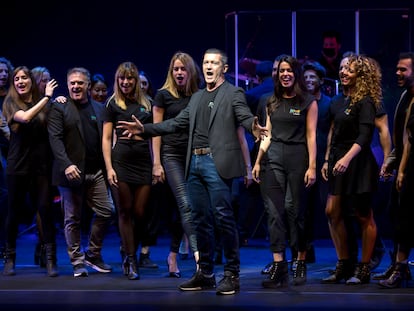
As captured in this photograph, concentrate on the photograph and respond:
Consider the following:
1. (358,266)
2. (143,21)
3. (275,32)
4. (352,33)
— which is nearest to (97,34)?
(143,21)

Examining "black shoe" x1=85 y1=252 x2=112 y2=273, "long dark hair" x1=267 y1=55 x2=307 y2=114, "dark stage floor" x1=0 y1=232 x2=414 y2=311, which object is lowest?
"dark stage floor" x1=0 y1=232 x2=414 y2=311

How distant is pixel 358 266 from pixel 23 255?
3.23 m

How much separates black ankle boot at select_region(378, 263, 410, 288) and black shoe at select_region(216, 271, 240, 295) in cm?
98

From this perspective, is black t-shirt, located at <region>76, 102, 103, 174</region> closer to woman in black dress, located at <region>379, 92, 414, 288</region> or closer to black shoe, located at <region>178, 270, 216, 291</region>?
black shoe, located at <region>178, 270, 216, 291</region>

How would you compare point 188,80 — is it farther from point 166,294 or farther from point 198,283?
point 166,294

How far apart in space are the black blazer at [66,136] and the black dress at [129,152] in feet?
0.59

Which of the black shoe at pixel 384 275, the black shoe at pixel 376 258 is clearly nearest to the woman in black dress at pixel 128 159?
the black shoe at pixel 384 275

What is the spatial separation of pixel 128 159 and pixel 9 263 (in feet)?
4.05

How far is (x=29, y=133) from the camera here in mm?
6082

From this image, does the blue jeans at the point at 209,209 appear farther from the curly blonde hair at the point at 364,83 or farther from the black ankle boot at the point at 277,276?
the curly blonde hair at the point at 364,83

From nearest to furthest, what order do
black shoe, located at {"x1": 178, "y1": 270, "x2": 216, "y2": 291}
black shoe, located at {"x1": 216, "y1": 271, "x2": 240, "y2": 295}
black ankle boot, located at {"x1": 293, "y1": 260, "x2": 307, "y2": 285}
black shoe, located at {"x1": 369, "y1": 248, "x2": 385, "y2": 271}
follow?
black shoe, located at {"x1": 216, "y1": 271, "x2": 240, "y2": 295}
black shoe, located at {"x1": 178, "y1": 270, "x2": 216, "y2": 291}
black ankle boot, located at {"x1": 293, "y1": 260, "x2": 307, "y2": 285}
black shoe, located at {"x1": 369, "y1": 248, "x2": 385, "y2": 271}

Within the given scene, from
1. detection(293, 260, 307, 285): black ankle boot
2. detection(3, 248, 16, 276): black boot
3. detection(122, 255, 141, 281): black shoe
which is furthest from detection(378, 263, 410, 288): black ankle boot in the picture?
detection(3, 248, 16, 276): black boot

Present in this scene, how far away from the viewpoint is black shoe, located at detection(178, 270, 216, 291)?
17.5 ft

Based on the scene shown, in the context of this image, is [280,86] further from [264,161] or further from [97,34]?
[97,34]
